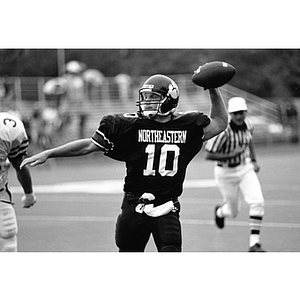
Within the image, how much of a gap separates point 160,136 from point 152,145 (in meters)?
0.07

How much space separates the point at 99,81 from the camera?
10016 mm

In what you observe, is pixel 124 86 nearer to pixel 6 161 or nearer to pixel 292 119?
pixel 292 119

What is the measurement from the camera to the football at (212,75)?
12.4 feet

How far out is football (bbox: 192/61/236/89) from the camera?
3.77 metres

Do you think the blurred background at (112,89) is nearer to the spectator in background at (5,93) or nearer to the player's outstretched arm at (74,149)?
the spectator in background at (5,93)

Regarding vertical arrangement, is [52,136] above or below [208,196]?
above

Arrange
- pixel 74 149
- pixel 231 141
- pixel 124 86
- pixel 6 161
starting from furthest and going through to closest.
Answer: pixel 124 86 < pixel 231 141 < pixel 6 161 < pixel 74 149

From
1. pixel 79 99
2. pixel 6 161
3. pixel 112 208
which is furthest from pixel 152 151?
pixel 79 99

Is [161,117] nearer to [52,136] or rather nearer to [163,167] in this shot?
[163,167]

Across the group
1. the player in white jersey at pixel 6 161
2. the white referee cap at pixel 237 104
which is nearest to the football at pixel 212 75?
the player in white jersey at pixel 6 161

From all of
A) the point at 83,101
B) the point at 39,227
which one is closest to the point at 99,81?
the point at 83,101

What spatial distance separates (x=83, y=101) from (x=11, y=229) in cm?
632

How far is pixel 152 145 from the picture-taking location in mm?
3764
